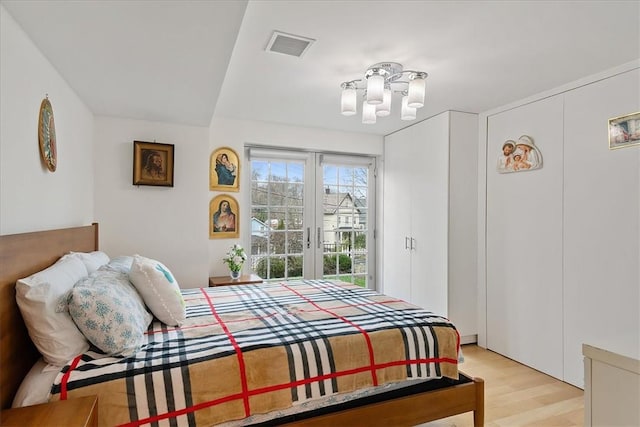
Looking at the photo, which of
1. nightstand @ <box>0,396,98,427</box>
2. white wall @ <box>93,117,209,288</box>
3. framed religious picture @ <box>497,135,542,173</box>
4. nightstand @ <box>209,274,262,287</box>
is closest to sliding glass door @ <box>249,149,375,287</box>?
nightstand @ <box>209,274,262,287</box>

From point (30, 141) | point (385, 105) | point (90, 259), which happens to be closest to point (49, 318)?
point (90, 259)

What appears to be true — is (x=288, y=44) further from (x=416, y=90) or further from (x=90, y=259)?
(x=90, y=259)

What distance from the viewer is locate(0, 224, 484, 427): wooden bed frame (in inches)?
51.4

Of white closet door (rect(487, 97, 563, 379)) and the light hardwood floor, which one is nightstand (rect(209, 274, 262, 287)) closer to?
the light hardwood floor

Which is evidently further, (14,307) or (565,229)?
(565,229)

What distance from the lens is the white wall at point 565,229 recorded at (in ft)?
7.99

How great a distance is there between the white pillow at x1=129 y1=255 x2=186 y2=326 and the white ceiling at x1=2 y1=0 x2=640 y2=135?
4.01 feet

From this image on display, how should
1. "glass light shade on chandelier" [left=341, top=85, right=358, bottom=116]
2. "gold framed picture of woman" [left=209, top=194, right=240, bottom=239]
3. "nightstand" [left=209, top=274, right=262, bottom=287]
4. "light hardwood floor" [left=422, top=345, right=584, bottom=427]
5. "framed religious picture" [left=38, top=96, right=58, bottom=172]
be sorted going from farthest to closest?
"gold framed picture of woman" [left=209, top=194, right=240, bottom=239] → "nightstand" [left=209, top=274, right=262, bottom=287] → "glass light shade on chandelier" [left=341, top=85, right=358, bottom=116] → "light hardwood floor" [left=422, top=345, right=584, bottom=427] → "framed religious picture" [left=38, top=96, right=58, bottom=172]

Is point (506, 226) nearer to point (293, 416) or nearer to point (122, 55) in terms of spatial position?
point (293, 416)

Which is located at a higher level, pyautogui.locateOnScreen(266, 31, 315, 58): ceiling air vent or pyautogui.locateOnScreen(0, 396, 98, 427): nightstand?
pyautogui.locateOnScreen(266, 31, 315, 58): ceiling air vent

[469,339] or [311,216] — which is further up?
[311,216]

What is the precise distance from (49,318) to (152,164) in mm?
2143

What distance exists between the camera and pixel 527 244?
3.13 meters

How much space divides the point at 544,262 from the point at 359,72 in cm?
227
